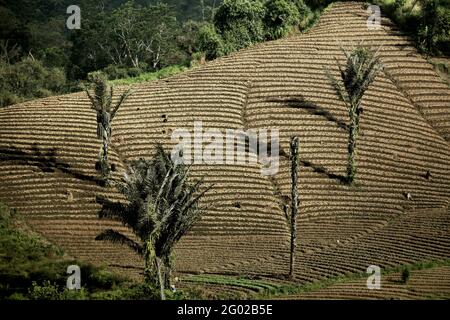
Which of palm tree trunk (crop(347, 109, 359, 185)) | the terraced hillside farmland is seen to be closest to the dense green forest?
the terraced hillside farmland

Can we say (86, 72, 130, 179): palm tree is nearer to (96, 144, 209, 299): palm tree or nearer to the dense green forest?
(96, 144, 209, 299): palm tree

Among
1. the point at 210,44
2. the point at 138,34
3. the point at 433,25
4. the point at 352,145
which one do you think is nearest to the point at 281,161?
the point at 352,145

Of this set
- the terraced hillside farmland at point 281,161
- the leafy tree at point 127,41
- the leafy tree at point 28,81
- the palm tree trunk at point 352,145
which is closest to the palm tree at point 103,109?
the terraced hillside farmland at point 281,161

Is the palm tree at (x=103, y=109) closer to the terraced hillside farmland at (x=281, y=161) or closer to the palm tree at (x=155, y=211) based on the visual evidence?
the terraced hillside farmland at (x=281, y=161)

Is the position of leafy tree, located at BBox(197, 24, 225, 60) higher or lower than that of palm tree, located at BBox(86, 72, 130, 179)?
higher

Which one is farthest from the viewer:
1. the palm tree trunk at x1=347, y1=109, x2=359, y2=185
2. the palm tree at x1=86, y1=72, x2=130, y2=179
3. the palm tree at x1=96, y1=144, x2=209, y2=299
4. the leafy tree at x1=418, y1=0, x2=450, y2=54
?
the leafy tree at x1=418, y1=0, x2=450, y2=54

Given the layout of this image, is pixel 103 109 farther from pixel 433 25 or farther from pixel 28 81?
pixel 433 25
